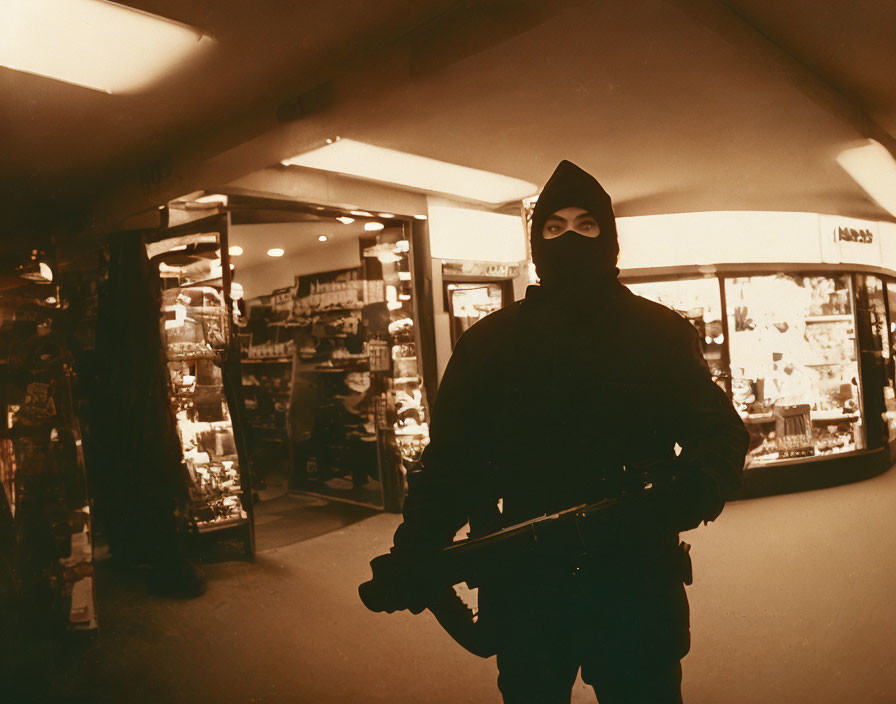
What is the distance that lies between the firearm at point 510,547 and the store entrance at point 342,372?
8.68 feet

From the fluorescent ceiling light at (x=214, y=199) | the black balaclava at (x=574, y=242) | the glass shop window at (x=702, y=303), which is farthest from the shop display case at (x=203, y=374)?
the glass shop window at (x=702, y=303)

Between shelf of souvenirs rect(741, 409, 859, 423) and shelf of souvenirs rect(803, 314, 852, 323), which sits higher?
shelf of souvenirs rect(803, 314, 852, 323)

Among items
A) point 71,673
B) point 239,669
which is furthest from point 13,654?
point 239,669

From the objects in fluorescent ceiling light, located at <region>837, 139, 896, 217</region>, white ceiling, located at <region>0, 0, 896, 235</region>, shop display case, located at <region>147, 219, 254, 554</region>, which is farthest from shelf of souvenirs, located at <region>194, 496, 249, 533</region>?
fluorescent ceiling light, located at <region>837, 139, 896, 217</region>

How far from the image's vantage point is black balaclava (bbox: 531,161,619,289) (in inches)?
58.1

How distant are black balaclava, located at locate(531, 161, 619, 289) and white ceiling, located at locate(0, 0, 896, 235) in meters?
0.82

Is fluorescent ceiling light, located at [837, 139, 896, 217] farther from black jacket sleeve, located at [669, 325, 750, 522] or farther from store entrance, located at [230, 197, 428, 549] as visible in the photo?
black jacket sleeve, located at [669, 325, 750, 522]

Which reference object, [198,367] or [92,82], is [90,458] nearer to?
[198,367]

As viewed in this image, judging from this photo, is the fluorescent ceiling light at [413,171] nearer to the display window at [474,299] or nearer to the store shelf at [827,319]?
the display window at [474,299]

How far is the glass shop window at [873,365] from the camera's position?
162 inches

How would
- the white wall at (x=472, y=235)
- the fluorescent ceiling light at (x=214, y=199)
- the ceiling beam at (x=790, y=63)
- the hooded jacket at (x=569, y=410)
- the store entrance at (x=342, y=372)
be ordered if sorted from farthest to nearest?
the white wall at (x=472, y=235) → the store entrance at (x=342, y=372) → the fluorescent ceiling light at (x=214, y=199) → the ceiling beam at (x=790, y=63) → the hooded jacket at (x=569, y=410)

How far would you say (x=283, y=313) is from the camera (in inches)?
156

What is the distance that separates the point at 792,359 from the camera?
178 inches

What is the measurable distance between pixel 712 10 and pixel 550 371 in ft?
6.06
